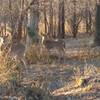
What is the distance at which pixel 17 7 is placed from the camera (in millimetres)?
34312

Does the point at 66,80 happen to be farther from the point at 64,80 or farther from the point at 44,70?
the point at 44,70

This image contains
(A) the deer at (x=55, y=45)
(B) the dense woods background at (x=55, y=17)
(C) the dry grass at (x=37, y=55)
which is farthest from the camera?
(B) the dense woods background at (x=55, y=17)

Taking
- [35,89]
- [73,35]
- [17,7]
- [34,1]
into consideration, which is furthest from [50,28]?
[35,89]

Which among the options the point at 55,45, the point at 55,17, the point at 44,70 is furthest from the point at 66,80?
the point at 55,17

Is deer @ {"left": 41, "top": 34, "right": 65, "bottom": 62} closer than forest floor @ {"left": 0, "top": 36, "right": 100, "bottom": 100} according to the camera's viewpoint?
No

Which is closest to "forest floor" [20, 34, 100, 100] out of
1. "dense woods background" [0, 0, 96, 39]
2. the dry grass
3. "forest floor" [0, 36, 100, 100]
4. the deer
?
"forest floor" [0, 36, 100, 100]

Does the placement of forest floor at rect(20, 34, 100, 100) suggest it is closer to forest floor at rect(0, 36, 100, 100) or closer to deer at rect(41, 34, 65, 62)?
forest floor at rect(0, 36, 100, 100)

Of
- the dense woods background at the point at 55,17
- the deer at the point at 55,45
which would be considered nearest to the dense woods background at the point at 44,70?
the deer at the point at 55,45

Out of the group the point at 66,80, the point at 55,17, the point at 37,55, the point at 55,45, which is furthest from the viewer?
the point at 55,17

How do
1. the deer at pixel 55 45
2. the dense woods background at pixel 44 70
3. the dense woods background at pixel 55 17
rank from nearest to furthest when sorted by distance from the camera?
1. the dense woods background at pixel 44 70
2. the deer at pixel 55 45
3. the dense woods background at pixel 55 17

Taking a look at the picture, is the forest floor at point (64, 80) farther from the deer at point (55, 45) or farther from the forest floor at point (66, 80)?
the deer at point (55, 45)

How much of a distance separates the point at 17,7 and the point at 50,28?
994 centimetres

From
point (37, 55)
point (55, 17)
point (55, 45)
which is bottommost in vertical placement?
point (55, 17)

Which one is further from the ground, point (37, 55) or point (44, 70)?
point (37, 55)
